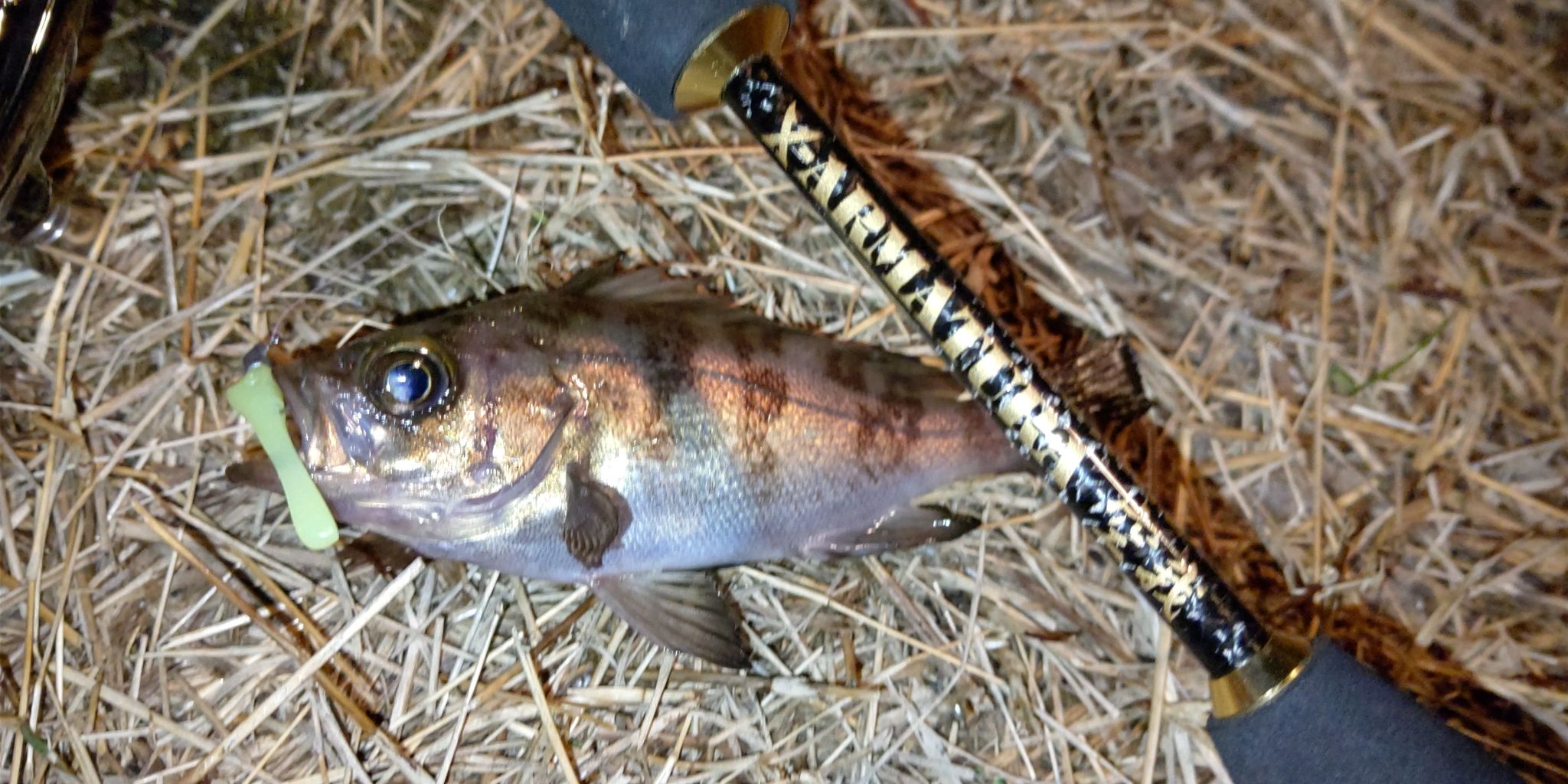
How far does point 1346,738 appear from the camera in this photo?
1.73 metres

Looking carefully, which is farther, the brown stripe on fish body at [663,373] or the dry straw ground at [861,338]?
the dry straw ground at [861,338]

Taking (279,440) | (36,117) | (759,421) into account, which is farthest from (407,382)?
(36,117)

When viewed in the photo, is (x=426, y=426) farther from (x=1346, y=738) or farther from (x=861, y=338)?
(x=1346, y=738)

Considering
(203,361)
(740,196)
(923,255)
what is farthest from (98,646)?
(923,255)

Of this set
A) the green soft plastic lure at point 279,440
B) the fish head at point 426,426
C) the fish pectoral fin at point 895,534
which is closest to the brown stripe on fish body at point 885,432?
the fish pectoral fin at point 895,534

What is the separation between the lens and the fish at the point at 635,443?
6.17 feet

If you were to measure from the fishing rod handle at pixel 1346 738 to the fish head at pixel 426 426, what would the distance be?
5.25 ft

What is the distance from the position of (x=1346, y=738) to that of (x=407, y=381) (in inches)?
80.4

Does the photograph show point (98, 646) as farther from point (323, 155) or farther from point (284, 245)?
point (323, 155)

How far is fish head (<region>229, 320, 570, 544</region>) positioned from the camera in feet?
6.11

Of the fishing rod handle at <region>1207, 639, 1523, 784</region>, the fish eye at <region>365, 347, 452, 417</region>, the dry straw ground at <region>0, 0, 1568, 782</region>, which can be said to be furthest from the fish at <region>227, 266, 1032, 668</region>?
the fishing rod handle at <region>1207, 639, 1523, 784</region>

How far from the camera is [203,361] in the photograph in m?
2.22

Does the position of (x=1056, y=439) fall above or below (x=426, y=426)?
below

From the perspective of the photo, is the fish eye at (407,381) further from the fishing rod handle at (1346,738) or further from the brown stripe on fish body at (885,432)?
the fishing rod handle at (1346,738)
